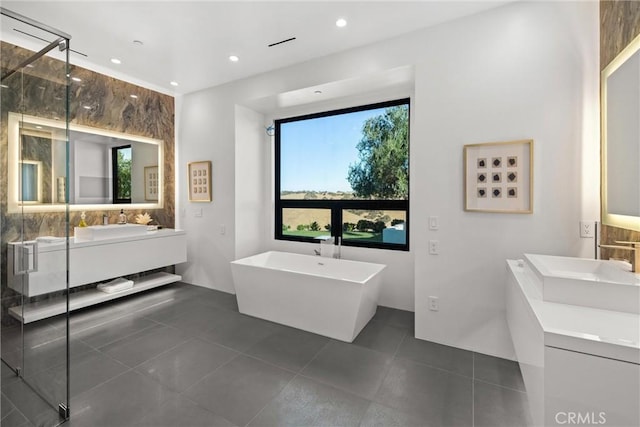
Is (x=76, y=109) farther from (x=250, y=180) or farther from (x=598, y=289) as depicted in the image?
(x=598, y=289)

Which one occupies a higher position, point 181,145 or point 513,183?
point 181,145

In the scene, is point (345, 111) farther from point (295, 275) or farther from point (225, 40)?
point (295, 275)

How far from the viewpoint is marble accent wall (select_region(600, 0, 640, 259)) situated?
66.5 inches

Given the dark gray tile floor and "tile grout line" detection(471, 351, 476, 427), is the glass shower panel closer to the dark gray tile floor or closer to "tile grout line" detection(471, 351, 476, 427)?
the dark gray tile floor

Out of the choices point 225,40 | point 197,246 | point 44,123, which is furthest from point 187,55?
point 197,246

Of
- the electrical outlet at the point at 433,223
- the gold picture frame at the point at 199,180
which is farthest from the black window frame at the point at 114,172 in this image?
the electrical outlet at the point at 433,223

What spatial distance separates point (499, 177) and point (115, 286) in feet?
14.9

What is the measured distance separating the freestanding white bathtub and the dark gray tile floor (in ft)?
0.50

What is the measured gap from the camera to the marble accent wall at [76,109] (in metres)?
1.96

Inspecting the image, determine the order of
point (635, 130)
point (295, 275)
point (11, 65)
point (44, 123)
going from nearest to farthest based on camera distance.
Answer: point (635, 130) < point (44, 123) < point (11, 65) < point (295, 275)

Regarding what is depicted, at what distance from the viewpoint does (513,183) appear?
7.75 ft

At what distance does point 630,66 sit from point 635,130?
403 millimetres

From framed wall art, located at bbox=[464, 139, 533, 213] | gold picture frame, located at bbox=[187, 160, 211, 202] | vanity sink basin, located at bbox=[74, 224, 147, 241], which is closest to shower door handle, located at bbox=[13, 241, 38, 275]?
vanity sink basin, located at bbox=[74, 224, 147, 241]

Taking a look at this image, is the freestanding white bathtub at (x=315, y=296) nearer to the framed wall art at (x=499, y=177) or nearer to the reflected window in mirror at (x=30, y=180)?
the framed wall art at (x=499, y=177)
